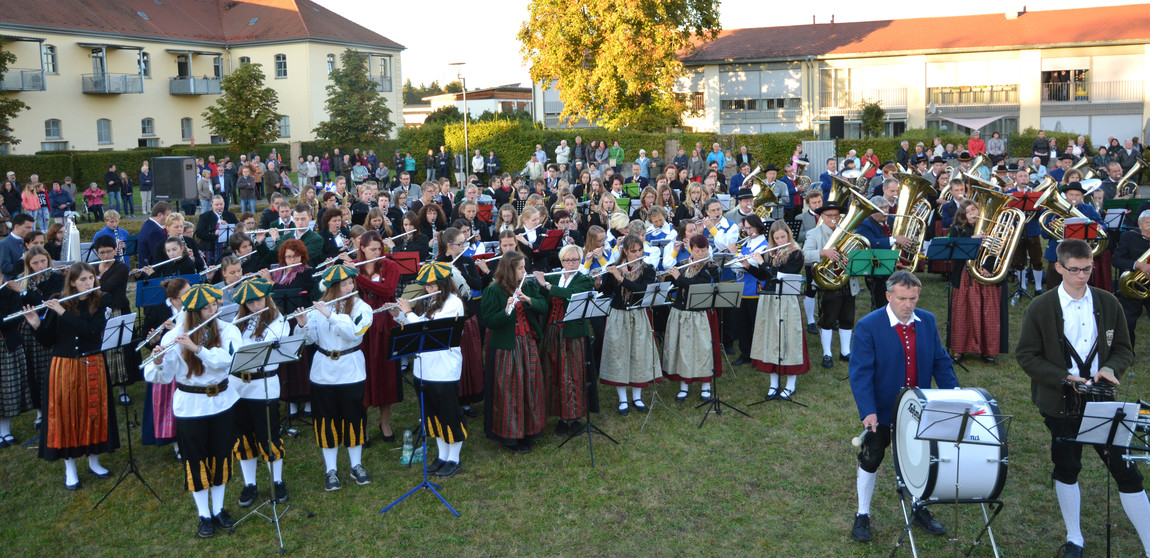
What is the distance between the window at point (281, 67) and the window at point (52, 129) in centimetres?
1205

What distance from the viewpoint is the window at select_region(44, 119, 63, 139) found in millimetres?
43781

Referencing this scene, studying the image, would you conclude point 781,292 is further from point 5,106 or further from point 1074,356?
point 5,106

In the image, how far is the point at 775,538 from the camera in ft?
21.7

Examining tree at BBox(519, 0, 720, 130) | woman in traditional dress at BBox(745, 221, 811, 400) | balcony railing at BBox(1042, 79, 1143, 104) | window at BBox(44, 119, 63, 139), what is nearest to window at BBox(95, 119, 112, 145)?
window at BBox(44, 119, 63, 139)

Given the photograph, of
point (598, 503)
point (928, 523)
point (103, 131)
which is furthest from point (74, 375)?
point (103, 131)

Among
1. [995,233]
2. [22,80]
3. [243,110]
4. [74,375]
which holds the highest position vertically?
[22,80]

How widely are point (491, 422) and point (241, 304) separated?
251 cm

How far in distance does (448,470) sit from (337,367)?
55.0 inches

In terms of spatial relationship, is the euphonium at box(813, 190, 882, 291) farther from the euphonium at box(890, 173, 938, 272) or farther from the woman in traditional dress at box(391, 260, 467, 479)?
the woman in traditional dress at box(391, 260, 467, 479)

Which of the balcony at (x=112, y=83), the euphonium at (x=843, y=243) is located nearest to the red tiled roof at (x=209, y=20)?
the balcony at (x=112, y=83)

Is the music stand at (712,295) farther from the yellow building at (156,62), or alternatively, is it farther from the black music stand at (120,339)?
the yellow building at (156,62)

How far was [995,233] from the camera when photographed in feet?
35.1

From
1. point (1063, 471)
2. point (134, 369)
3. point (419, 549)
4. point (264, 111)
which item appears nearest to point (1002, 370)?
point (1063, 471)

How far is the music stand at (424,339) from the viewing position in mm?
6910
